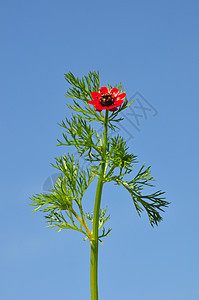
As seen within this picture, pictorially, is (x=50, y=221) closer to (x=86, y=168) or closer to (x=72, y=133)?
(x=86, y=168)

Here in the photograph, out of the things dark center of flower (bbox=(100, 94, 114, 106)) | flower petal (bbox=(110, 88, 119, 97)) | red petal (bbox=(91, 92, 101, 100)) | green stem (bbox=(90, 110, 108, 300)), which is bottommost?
green stem (bbox=(90, 110, 108, 300))

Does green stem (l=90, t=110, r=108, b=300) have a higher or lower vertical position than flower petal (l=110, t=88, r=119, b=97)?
lower

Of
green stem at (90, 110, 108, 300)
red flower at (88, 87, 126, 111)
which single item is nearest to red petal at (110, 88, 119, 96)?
red flower at (88, 87, 126, 111)

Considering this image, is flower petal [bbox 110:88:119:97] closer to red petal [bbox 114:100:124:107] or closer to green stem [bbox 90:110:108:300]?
red petal [bbox 114:100:124:107]

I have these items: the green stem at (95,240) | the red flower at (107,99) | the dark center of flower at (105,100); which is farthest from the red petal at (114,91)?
the green stem at (95,240)

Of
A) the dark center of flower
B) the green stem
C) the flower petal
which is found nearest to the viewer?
the green stem

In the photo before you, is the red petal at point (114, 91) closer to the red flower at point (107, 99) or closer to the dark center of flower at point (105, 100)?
the red flower at point (107, 99)

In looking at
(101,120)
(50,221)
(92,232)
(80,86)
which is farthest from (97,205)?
(80,86)

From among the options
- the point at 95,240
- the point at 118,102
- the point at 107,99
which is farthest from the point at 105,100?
the point at 95,240

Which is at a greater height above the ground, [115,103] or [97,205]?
[115,103]
